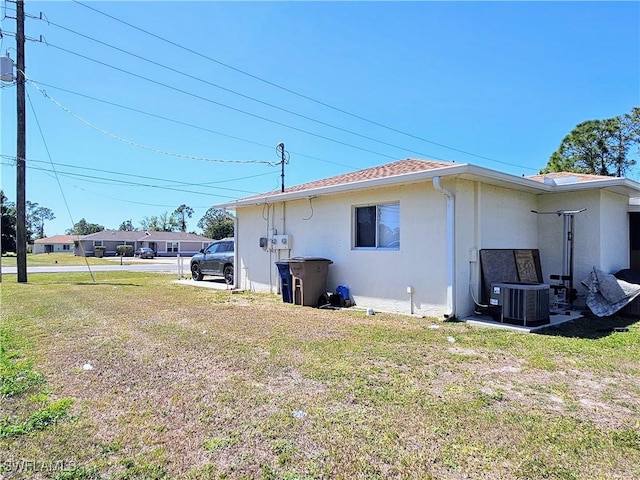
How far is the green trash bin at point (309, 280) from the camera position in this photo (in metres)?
8.88

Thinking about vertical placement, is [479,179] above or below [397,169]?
below

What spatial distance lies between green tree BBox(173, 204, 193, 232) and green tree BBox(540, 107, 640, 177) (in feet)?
245

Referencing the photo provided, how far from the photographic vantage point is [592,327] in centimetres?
649

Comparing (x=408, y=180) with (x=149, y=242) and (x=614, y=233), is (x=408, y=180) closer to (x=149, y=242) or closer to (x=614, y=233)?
(x=614, y=233)

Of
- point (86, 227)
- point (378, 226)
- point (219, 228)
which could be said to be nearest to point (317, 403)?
point (378, 226)

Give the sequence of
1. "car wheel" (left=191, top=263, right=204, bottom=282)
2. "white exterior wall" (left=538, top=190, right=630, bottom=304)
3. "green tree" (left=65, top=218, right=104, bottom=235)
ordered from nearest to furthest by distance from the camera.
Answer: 1. "white exterior wall" (left=538, top=190, right=630, bottom=304)
2. "car wheel" (left=191, top=263, right=204, bottom=282)
3. "green tree" (left=65, top=218, right=104, bottom=235)

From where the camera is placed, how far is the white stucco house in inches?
283

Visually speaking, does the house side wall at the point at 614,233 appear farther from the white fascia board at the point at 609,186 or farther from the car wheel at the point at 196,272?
the car wheel at the point at 196,272

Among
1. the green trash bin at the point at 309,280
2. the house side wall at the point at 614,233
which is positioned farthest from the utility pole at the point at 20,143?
the house side wall at the point at 614,233

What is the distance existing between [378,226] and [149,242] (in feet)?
184

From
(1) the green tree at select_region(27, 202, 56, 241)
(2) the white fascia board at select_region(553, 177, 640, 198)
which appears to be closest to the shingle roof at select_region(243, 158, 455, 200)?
(2) the white fascia board at select_region(553, 177, 640, 198)

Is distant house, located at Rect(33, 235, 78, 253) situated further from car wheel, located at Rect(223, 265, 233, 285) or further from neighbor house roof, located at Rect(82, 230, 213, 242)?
car wheel, located at Rect(223, 265, 233, 285)

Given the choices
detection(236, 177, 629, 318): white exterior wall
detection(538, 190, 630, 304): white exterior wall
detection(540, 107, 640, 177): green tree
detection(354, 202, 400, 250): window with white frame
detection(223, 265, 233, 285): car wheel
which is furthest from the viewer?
detection(540, 107, 640, 177): green tree

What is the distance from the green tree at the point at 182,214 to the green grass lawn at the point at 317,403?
8097cm
